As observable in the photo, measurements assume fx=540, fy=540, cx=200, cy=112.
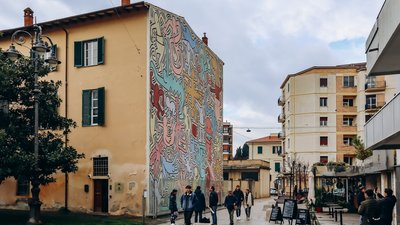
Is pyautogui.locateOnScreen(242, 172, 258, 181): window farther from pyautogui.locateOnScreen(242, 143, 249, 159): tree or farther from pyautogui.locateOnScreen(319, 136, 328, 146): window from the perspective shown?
pyautogui.locateOnScreen(242, 143, 249, 159): tree

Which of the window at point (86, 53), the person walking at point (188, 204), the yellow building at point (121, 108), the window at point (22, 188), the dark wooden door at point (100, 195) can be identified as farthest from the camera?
the window at point (22, 188)

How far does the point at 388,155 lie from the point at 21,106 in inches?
644

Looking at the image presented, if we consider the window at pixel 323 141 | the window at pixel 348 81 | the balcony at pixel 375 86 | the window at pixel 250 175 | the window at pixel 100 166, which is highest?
the window at pixel 348 81

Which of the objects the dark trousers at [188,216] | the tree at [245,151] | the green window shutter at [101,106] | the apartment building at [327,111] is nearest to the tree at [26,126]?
the green window shutter at [101,106]

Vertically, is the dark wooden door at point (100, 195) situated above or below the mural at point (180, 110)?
below

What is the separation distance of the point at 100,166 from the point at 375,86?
47523mm

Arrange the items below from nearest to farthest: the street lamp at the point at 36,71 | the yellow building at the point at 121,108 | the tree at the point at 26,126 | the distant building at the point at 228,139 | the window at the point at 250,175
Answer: the street lamp at the point at 36,71
the tree at the point at 26,126
the yellow building at the point at 121,108
the window at the point at 250,175
the distant building at the point at 228,139

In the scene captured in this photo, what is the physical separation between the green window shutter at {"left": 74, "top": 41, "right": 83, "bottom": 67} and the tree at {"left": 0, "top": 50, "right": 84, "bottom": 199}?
491 centimetres

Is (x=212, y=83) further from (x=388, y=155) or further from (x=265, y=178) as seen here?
(x=265, y=178)

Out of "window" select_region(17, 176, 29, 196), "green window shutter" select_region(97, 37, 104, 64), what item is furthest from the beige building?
"green window shutter" select_region(97, 37, 104, 64)

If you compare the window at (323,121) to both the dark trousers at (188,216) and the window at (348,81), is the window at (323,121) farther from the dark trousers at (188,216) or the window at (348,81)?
the dark trousers at (188,216)

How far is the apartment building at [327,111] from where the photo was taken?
7119 centimetres

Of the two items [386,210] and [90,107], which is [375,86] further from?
[386,210]

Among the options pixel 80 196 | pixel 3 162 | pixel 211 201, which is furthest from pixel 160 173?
pixel 3 162
